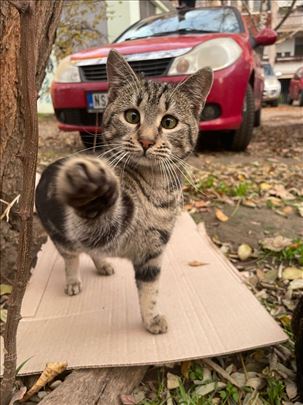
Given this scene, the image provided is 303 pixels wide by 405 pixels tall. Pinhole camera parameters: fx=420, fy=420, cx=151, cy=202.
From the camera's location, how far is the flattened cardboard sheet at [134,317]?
4.64 feet

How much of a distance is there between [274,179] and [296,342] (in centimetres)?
217

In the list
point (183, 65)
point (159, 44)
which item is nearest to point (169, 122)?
point (183, 65)

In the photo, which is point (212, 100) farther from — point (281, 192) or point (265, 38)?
point (265, 38)

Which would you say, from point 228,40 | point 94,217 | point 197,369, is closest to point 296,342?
point 197,369

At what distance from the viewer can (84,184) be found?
0.80 m

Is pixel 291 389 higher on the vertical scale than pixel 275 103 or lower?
higher

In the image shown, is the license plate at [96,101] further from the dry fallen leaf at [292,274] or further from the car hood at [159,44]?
the dry fallen leaf at [292,274]

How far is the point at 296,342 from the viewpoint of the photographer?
51.6 inches

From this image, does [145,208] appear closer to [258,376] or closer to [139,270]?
[139,270]

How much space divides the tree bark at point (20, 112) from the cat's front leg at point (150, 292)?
47 cm

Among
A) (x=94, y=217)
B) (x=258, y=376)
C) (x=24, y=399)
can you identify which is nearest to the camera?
(x=94, y=217)

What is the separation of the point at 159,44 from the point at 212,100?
2.01 feet

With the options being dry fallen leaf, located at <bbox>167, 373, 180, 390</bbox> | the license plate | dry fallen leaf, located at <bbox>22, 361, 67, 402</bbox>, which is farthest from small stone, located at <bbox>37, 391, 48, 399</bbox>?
the license plate

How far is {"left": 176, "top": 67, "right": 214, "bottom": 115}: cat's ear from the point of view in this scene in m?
1.51
